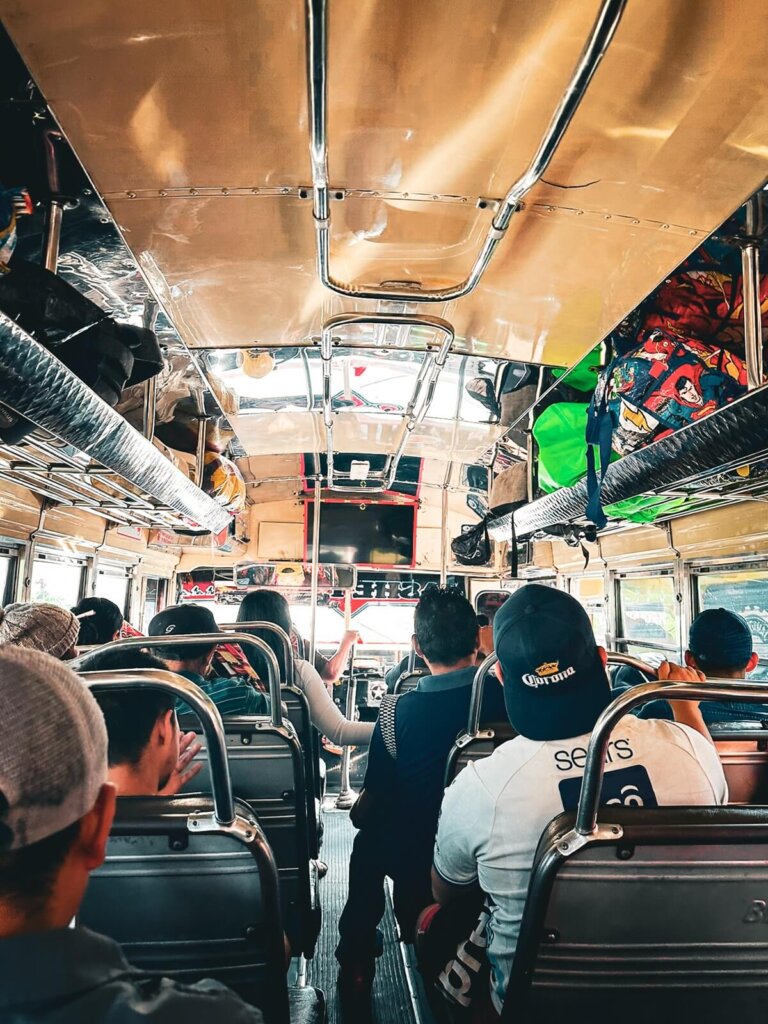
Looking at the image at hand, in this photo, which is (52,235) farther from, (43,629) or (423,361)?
(423,361)

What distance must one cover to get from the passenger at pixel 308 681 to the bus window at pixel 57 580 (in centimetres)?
181

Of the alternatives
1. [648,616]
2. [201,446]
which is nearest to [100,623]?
[201,446]

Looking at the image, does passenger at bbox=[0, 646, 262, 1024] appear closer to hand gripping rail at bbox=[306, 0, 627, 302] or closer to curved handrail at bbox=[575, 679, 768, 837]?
curved handrail at bbox=[575, 679, 768, 837]

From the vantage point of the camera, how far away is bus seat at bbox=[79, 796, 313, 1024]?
1.48 meters

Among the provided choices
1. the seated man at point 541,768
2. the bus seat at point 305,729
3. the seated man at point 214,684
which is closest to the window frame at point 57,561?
the seated man at point 214,684

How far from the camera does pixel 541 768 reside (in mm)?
1678

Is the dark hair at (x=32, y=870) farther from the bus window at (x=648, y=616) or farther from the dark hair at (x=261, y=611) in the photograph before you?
the bus window at (x=648, y=616)

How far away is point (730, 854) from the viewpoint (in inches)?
54.8

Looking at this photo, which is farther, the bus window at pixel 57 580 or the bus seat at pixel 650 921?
the bus window at pixel 57 580

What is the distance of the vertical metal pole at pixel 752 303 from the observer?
243 centimetres

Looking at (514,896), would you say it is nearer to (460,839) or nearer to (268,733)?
(460,839)

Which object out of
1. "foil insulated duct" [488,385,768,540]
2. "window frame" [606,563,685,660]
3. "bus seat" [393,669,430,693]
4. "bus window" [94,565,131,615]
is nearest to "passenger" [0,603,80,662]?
"bus seat" [393,669,430,693]

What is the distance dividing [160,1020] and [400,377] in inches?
170

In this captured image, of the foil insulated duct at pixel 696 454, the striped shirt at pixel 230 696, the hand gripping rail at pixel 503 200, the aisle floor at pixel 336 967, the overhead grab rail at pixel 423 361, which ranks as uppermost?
the overhead grab rail at pixel 423 361
